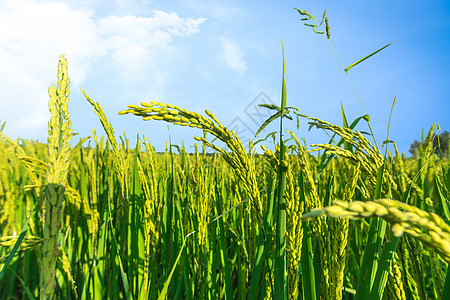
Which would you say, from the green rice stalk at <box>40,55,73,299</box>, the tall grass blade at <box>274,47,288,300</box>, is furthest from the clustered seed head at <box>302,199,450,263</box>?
the green rice stalk at <box>40,55,73,299</box>

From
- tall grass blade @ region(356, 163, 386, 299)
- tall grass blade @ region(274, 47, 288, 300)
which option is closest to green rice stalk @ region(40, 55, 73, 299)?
tall grass blade @ region(274, 47, 288, 300)

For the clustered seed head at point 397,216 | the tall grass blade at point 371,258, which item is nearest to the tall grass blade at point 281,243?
the tall grass blade at point 371,258

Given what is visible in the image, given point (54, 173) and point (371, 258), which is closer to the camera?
point (54, 173)

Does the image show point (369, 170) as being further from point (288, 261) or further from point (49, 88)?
point (49, 88)

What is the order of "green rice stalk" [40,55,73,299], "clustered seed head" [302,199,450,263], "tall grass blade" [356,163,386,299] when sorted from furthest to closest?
"tall grass blade" [356,163,386,299] < "green rice stalk" [40,55,73,299] < "clustered seed head" [302,199,450,263]

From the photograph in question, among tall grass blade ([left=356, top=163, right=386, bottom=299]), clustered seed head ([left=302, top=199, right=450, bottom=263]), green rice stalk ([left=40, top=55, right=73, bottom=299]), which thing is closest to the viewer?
clustered seed head ([left=302, top=199, right=450, bottom=263])

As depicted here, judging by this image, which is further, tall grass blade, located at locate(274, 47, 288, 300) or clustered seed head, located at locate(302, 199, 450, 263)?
tall grass blade, located at locate(274, 47, 288, 300)

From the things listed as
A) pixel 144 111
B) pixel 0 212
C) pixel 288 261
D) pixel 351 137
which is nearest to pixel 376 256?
pixel 288 261

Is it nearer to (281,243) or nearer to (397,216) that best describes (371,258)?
(281,243)

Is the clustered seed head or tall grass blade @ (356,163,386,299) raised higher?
the clustered seed head

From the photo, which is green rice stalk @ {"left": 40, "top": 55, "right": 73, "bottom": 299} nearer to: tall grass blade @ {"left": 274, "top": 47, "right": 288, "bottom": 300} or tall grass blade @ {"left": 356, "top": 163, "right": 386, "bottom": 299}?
tall grass blade @ {"left": 274, "top": 47, "right": 288, "bottom": 300}

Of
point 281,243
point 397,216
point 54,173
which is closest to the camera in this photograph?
point 397,216

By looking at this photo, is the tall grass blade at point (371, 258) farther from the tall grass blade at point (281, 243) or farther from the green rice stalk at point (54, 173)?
the green rice stalk at point (54, 173)

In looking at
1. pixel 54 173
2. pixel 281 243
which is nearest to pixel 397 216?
pixel 281 243
